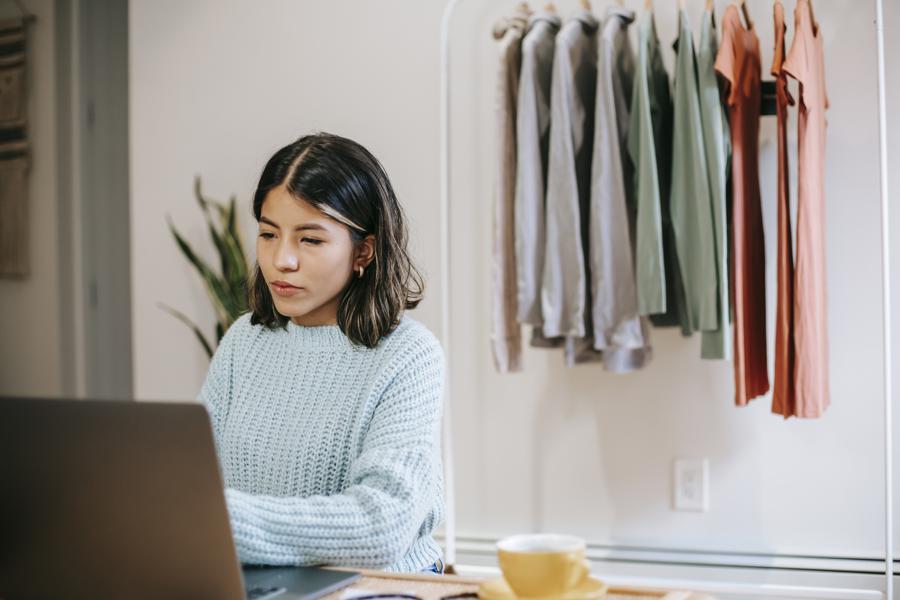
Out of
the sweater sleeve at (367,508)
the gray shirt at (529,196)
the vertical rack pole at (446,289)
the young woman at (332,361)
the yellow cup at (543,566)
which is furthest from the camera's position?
the vertical rack pole at (446,289)

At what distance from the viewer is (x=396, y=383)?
49.4 inches

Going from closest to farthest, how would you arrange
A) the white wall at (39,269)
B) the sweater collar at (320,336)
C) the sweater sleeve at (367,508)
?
the sweater sleeve at (367,508)
the sweater collar at (320,336)
the white wall at (39,269)

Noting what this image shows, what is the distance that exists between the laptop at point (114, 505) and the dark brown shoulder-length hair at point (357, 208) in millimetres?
456

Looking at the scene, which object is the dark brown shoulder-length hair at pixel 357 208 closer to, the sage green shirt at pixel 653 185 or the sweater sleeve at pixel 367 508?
the sweater sleeve at pixel 367 508

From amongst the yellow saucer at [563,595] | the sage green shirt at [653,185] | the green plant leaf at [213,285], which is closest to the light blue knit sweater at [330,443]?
the yellow saucer at [563,595]

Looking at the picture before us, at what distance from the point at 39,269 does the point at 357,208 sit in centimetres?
246

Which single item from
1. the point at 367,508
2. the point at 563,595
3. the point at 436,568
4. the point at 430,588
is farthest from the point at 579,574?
the point at 436,568

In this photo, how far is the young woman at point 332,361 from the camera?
124cm

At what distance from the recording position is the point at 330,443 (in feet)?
4.18

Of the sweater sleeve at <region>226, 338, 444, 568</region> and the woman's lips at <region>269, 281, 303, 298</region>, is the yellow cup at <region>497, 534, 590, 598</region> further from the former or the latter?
the woman's lips at <region>269, 281, 303, 298</region>

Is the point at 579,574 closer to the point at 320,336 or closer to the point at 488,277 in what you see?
the point at 320,336

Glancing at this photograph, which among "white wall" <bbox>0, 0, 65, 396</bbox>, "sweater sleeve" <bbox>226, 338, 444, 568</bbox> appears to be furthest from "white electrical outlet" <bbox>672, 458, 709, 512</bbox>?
"white wall" <bbox>0, 0, 65, 396</bbox>

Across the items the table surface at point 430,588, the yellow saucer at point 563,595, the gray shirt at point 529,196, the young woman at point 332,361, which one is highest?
the gray shirt at point 529,196

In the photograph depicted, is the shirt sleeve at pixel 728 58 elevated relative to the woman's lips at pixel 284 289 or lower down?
elevated
